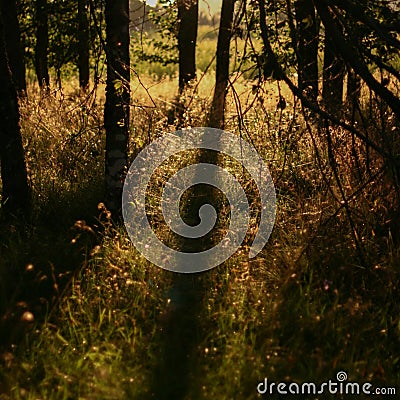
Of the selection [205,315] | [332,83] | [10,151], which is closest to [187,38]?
[332,83]

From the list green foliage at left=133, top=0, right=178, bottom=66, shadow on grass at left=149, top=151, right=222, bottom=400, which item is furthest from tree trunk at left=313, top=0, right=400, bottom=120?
green foliage at left=133, top=0, right=178, bottom=66

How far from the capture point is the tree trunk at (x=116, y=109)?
515cm

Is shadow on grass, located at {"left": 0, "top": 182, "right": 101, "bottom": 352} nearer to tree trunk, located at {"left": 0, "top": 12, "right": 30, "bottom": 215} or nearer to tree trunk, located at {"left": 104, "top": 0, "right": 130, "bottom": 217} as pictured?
tree trunk, located at {"left": 0, "top": 12, "right": 30, "bottom": 215}

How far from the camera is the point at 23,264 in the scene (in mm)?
4301

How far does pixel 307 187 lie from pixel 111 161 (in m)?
1.92

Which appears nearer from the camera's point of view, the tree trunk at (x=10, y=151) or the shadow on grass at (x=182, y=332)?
the shadow on grass at (x=182, y=332)

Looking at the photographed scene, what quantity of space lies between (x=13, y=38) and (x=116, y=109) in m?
4.35

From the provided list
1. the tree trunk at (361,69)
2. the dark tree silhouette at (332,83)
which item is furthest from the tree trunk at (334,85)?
the tree trunk at (361,69)

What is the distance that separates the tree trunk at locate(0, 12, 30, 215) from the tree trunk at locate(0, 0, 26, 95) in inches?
63.2

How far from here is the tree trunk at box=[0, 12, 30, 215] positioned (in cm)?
498

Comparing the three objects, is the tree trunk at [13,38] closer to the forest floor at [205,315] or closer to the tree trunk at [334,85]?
the forest floor at [205,315]

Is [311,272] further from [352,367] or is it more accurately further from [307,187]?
[307,187]

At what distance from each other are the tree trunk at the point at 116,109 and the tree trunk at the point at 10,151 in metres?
0.76

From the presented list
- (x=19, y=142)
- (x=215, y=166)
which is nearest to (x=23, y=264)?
(x=19, y=142)
